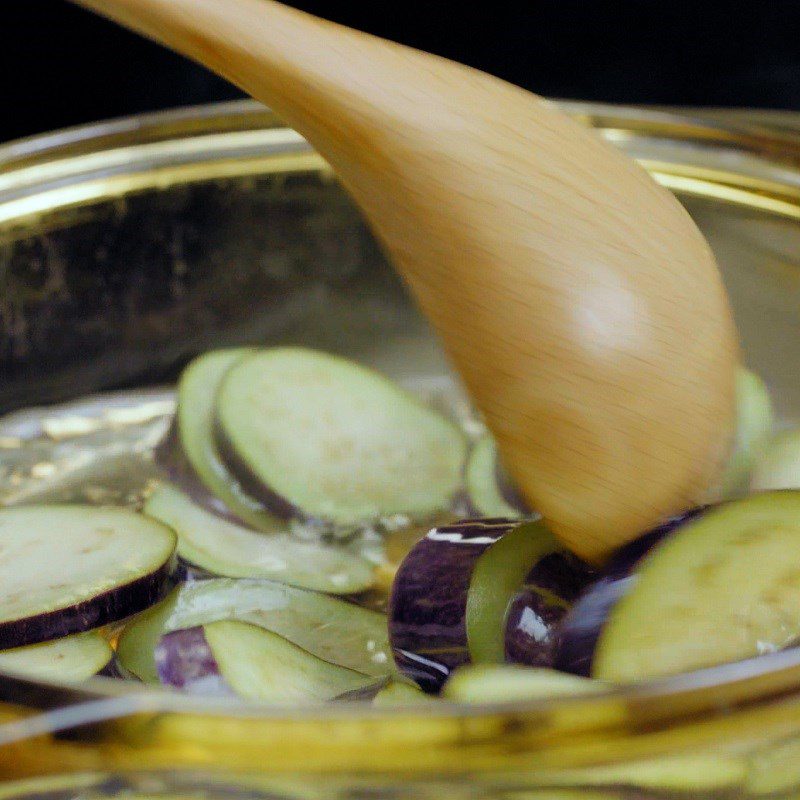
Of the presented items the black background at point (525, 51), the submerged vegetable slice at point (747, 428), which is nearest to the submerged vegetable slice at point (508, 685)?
the submerged vegetable slice at point (747, 428)

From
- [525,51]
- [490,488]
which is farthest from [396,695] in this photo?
[525,51]

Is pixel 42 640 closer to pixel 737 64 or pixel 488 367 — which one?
pixel 488 367

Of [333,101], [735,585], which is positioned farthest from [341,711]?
[333,101]

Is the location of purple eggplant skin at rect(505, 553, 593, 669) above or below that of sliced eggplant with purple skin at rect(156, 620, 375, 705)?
above

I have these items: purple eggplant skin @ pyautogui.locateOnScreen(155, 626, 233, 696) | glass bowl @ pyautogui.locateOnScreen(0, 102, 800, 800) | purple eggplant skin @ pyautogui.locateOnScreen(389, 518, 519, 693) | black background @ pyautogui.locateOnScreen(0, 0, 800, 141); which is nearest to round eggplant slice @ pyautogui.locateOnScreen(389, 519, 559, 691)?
purple eggplant skin @ pyautogui.locateOnScreen(389, 518, 519, 693)

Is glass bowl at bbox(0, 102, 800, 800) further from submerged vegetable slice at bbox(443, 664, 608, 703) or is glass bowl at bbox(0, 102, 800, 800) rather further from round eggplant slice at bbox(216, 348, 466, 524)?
submerged vegetable slice at bbox(443, 664, 608, 703)

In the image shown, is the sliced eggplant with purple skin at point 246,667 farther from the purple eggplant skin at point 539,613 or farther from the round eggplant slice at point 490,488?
the round eggplant slice at point 490,488

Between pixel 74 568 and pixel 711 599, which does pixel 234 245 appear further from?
pixel 711 599

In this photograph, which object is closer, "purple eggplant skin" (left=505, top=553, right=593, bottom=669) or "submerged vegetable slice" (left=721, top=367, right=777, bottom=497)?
"purple eggplant skin" (left=505, top=553, right=593, bottom=669)
